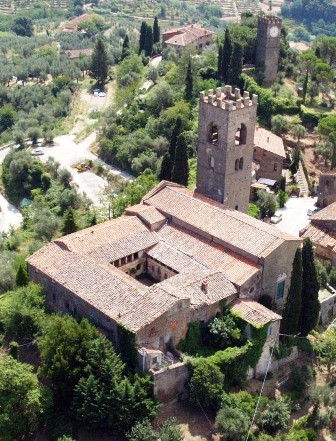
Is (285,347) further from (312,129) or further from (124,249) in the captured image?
(312,129)

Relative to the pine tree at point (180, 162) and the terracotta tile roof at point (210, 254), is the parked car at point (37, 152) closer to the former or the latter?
the pine tree at point (180, 162)

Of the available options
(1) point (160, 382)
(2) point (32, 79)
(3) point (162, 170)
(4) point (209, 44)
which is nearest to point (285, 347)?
(1) point (160, 382)

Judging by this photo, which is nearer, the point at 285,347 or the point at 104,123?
the point at 285,347

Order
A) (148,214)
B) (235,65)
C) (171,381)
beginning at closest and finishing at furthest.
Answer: (171,381)
(148,214)
(235,65)

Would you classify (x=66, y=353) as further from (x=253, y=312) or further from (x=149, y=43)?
(x=149, y=43)

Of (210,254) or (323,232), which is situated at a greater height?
(210,254)

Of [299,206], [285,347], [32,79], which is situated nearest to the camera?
[285,347]

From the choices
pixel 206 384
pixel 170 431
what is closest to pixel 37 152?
pixel 206 384
